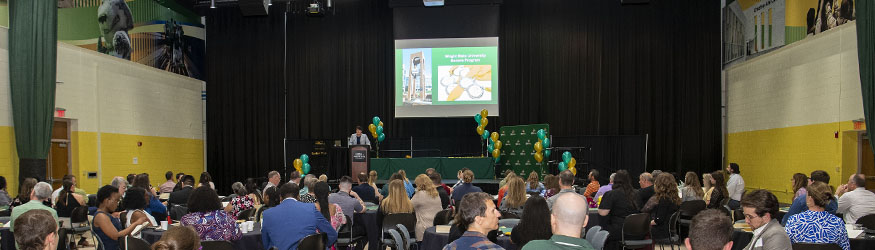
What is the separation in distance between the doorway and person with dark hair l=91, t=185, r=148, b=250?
8683 millimetres

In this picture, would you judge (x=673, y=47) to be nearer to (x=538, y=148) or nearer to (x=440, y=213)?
(x=538, y=148)

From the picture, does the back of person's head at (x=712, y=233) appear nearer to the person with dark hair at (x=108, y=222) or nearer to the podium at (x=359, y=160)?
the person with dark hair at (x=108, y=222)

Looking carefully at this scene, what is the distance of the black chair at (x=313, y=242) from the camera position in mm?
5401

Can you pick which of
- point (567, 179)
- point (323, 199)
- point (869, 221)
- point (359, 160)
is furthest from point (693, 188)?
point (359, 160)

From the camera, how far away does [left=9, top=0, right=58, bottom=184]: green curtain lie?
38.7ft

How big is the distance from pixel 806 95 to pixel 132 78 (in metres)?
14.7

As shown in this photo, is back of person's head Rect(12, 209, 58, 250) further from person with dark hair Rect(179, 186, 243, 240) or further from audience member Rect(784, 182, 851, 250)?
audience member Rect(784, 182, 851, 250)

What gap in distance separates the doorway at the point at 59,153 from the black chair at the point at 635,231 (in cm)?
1125

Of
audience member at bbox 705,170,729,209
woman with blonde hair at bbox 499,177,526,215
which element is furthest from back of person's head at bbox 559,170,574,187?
audience member at bbox 705,170,729,209

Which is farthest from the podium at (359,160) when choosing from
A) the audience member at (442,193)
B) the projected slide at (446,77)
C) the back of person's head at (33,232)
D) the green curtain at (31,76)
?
the back of person's head at (33,232)

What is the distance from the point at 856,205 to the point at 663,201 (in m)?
1.88

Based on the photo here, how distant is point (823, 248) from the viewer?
4297 millimetres

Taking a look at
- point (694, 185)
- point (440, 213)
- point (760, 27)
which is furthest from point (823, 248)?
point (760, 27)

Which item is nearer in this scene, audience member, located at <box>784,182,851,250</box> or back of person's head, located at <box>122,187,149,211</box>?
audience member, located at <box>784,182,851,250</box>
